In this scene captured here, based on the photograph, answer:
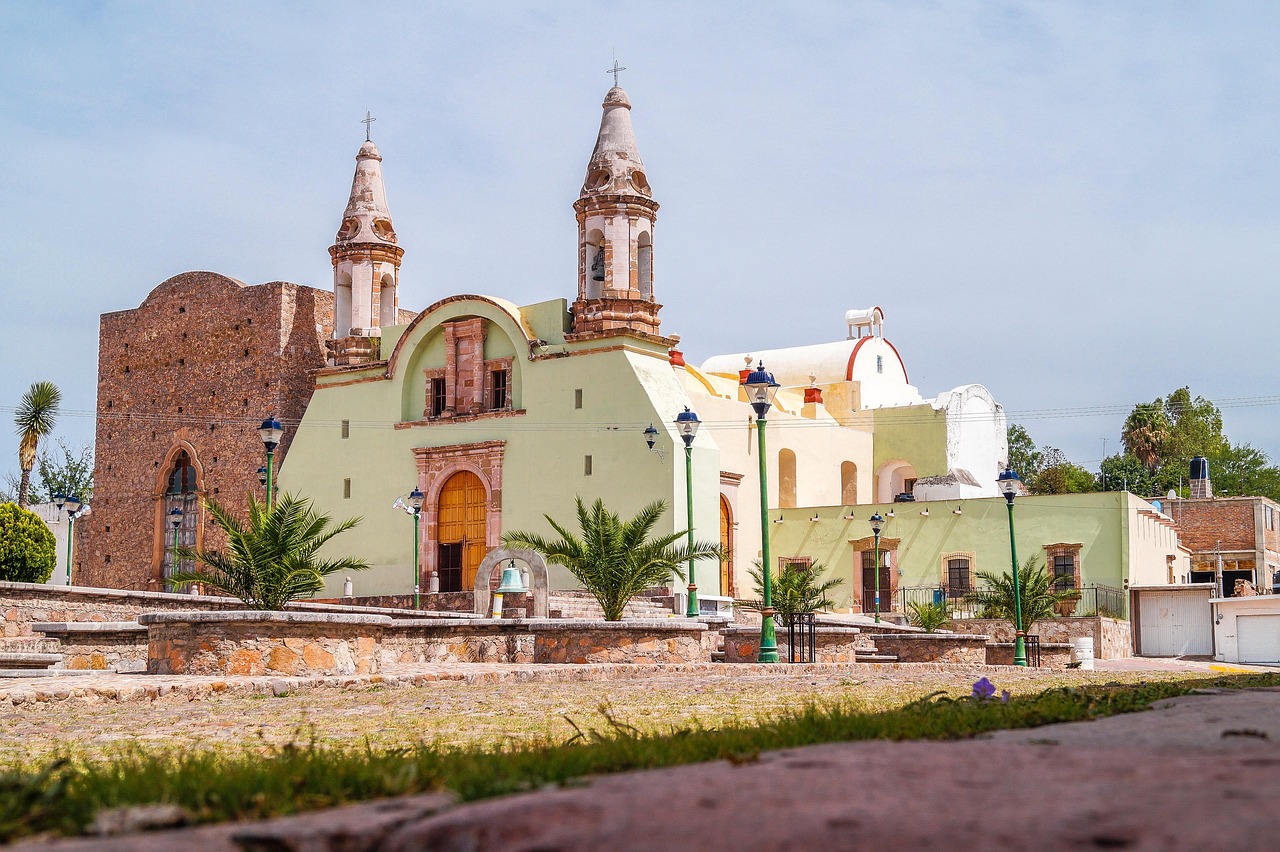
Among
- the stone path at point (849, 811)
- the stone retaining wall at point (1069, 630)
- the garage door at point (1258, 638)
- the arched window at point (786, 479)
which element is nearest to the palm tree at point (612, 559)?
the stone retaining wall at point (1069, 630)

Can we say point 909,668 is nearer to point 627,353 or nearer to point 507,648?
point 507,648

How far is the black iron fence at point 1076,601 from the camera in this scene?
3334 centimetres

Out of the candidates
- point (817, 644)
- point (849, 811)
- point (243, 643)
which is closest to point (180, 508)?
point (817, 644)

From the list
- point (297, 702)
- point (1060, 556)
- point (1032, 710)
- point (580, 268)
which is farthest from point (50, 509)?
point (1032, 710)

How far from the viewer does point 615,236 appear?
31.7 m

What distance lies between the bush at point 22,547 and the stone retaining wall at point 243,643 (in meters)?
11.5

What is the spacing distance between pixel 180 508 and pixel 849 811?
37.7 meters

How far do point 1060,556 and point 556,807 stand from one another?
109 ft

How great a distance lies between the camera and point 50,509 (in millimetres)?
52125

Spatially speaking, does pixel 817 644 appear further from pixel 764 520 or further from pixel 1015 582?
pixel 1015 582

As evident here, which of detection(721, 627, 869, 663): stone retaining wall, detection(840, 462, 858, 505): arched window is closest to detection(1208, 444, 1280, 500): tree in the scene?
detection(840, 462, 858, 505): arched window

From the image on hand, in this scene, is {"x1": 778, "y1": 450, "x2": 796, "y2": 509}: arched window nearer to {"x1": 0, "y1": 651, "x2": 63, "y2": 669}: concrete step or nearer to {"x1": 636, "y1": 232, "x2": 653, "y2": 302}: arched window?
{"x1": 636, "y1": 232, "x2": 653, "y2": 302}: arched window

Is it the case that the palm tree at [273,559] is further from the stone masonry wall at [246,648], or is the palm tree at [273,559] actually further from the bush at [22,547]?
the bush at [22,547]

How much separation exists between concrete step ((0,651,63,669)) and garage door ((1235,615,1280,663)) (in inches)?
1127
